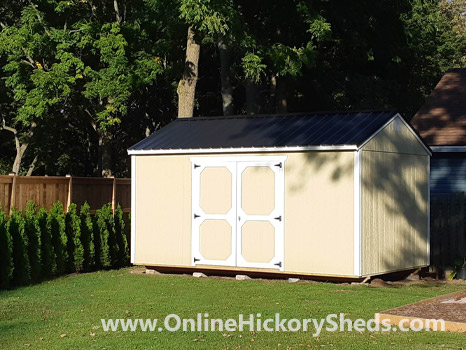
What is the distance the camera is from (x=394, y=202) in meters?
15.8

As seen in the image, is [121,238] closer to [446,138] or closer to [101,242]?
[101,242]

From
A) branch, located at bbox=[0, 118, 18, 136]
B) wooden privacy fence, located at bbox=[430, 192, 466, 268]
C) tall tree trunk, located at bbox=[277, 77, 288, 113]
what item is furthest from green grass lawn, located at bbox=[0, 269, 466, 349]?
branch, located at bbox=[0, 118, 18, 136]

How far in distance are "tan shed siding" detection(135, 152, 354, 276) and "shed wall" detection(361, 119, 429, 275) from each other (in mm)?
345

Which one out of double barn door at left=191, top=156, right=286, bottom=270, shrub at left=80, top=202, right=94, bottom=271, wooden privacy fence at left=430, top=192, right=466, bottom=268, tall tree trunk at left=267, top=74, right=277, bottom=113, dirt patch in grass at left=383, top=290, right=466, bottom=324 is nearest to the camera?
dirt patch in grass at left=383, top=290, right=466, bottom=324

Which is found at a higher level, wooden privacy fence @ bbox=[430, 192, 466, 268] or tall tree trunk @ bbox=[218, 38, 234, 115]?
tall tree trunk @ bbox=[218, 38, 234, 115]

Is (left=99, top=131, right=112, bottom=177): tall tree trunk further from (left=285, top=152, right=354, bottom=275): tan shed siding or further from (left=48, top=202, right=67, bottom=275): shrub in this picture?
(left=285, top=152, right=354, bottom=275): tan shed siding

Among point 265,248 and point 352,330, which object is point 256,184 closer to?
point 265,248

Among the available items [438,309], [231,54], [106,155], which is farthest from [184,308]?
[106,155]

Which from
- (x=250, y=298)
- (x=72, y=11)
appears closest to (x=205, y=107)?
(x=72, y=11)

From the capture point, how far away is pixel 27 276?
15.8m

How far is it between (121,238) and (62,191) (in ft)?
6.46

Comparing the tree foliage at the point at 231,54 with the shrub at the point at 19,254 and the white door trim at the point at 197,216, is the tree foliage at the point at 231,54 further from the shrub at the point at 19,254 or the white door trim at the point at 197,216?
the shrub at the point at 19,254

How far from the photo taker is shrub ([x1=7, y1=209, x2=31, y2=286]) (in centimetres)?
1570

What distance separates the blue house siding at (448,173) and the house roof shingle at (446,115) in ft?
1.42
